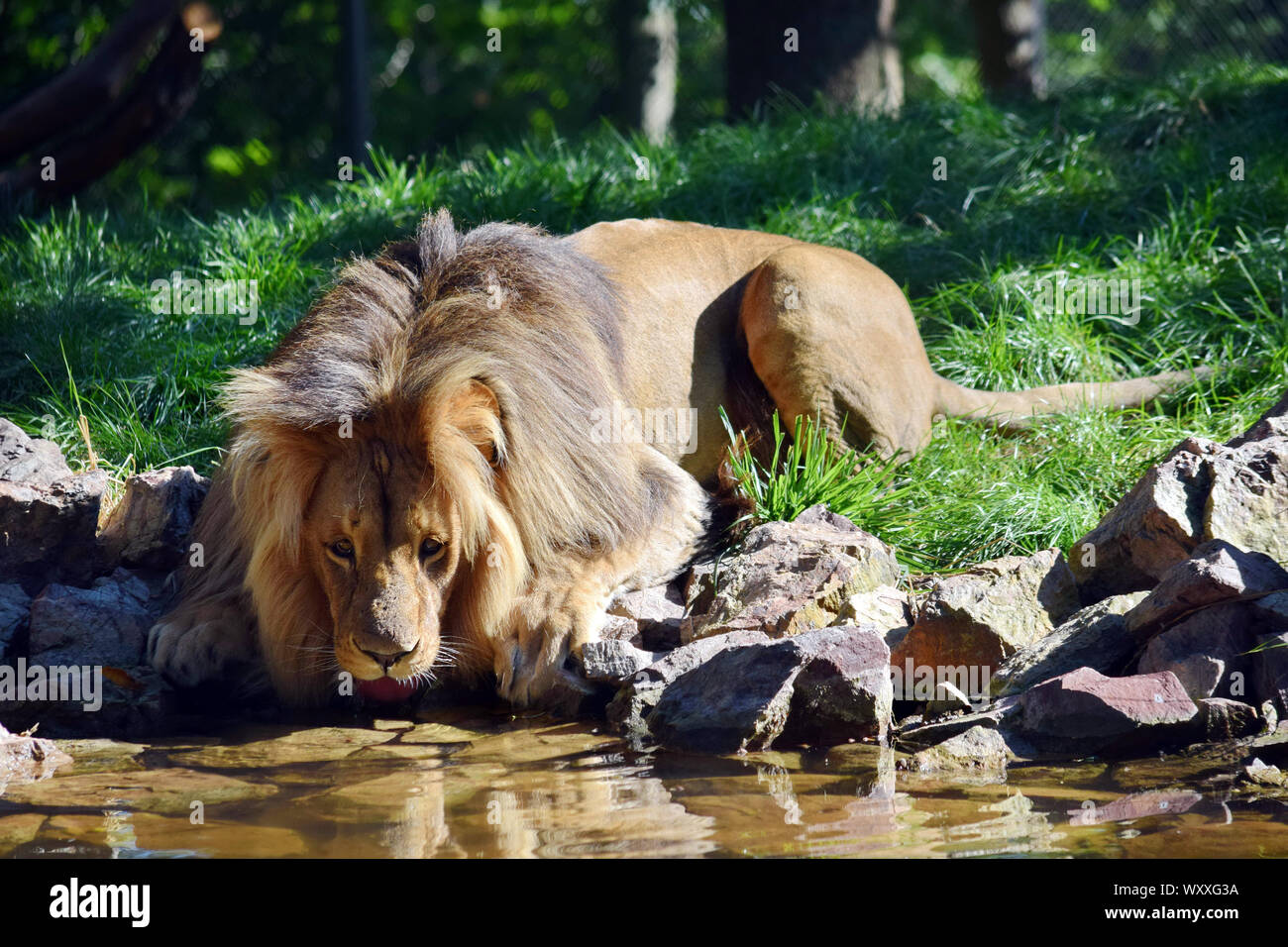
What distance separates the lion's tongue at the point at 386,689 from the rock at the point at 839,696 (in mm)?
1226

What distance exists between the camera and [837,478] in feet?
17.5

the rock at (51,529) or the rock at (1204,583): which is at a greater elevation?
the rock at (51,529)

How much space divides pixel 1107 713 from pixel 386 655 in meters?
1.95

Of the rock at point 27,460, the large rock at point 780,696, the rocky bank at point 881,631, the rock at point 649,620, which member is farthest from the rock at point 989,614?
the rock at point 27,460

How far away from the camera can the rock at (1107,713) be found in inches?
141

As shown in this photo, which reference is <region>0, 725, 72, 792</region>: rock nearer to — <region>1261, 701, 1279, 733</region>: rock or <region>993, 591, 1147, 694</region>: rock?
<region>993, 591, 1147, 694</region>: rock

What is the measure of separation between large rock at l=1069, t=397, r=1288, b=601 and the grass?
592mm

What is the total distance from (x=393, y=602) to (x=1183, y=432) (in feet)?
11.7

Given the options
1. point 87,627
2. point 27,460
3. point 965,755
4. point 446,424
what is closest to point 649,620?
point 446,424

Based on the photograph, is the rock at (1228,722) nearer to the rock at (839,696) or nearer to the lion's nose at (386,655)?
the rock at (839,696)

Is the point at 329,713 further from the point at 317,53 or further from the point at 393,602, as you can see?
the point at 317,53

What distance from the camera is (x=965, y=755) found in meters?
3.58

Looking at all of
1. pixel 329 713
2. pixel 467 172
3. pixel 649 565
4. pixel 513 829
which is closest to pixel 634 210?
pixel 467 172

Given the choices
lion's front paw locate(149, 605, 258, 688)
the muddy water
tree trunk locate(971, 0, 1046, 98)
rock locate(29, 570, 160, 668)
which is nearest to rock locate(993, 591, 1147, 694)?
the muddy water
